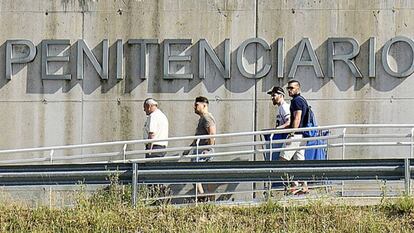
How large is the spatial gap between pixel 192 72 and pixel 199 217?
6.76 meters

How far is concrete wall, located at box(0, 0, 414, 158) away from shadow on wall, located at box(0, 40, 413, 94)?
0.02m

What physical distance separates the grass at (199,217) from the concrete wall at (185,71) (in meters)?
6.15

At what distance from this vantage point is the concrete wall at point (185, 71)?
60.1ft

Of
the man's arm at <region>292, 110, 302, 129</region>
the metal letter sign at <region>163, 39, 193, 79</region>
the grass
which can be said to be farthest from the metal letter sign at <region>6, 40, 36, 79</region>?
the grass

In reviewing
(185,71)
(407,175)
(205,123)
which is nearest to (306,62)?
(185,71)

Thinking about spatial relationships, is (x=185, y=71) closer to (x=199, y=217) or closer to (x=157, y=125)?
(x=157, y=125)

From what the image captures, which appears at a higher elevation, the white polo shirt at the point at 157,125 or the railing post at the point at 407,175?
the white polo shirt at the point at 157,125

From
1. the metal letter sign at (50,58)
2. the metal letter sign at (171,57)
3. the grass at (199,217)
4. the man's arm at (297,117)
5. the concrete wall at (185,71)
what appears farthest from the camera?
the metal letter sign at (50,58)

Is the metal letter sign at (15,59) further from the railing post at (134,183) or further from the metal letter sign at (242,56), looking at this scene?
the railing post at (134,183)

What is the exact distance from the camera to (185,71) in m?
18.5

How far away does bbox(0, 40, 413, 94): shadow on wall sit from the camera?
18.3 meters

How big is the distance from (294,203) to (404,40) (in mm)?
6745

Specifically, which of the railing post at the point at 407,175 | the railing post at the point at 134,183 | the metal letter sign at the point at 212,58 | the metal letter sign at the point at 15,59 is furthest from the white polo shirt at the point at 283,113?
the metal letter sign at the point at 15,59

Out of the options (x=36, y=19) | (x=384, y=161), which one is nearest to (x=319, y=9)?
(x=36, y=19)
